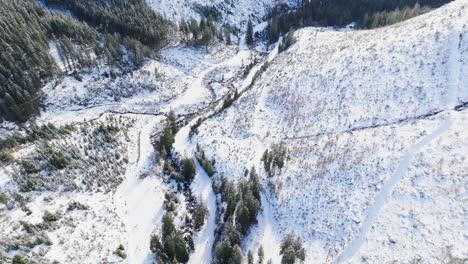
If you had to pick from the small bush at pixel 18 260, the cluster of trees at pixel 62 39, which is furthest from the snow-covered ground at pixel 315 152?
the cluster of trees at pixel 62 39

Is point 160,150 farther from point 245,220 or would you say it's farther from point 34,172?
point 245,220

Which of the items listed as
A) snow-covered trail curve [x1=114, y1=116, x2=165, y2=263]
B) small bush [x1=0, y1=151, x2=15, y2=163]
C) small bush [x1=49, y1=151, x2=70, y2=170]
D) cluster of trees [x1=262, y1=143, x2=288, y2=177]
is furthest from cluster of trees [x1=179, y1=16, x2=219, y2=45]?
small bush [x1=0, y1=151, x2=15, y2=163]

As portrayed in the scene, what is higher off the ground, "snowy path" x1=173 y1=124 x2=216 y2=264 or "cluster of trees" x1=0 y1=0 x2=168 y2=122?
"cluster of trees" x1=0 y1=0 x2=168 y2=122

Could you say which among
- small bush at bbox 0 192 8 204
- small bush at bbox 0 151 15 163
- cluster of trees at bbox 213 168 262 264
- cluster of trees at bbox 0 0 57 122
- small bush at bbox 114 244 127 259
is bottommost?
small bush at bbox 114 244 127 259

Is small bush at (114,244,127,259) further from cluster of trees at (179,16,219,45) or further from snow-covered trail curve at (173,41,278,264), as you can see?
cluster of trees at (179,16,219,45)

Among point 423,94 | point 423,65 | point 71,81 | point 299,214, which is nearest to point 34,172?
point 71,81

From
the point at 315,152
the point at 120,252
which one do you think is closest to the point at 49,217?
the point at 120,252

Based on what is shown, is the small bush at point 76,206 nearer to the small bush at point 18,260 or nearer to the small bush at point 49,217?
the small bush at point 49,217
